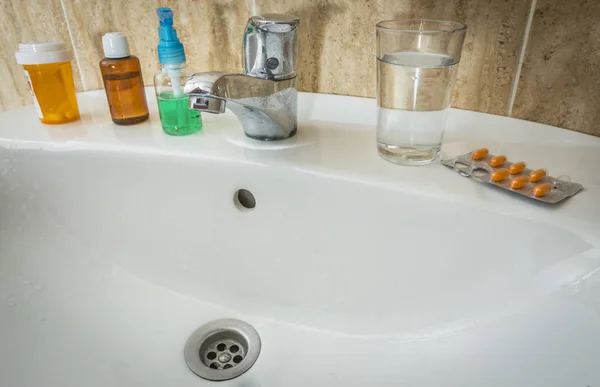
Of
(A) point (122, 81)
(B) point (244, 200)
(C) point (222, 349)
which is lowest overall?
(C) point (222, 349)

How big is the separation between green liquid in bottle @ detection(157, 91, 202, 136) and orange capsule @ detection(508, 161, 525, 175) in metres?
0.33

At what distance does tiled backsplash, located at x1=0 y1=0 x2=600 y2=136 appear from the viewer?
414 mm

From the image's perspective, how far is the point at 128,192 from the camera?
1.53ft

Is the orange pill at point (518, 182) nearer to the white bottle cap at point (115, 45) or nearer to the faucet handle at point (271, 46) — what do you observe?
the faucet handle at point (271, 46)


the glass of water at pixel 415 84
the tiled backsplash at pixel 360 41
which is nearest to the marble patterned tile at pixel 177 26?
the tiled backsplash at pixel 360 41

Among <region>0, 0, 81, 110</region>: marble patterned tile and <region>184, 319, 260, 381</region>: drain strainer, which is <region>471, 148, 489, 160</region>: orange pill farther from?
<region>0, 0, 81, 110</region>: marble patterned tile

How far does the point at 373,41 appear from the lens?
0.49 meters

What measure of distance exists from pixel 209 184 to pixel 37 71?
24cm

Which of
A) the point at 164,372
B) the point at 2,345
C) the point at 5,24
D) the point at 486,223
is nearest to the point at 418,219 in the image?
the point at 486,223

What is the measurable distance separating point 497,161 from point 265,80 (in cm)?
23

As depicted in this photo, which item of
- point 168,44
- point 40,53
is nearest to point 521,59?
point 168,44

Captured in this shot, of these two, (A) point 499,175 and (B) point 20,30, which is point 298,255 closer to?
(A) point 499,175

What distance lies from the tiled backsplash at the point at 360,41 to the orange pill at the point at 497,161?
10cm

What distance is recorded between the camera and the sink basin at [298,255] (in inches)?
13.0
